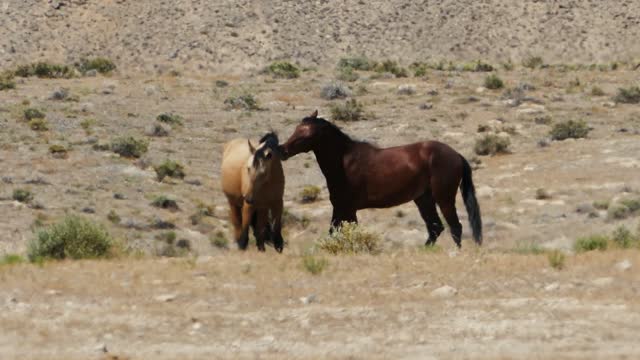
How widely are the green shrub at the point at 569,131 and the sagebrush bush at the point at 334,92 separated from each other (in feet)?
46.6

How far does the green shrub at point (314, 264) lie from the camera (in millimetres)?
14406

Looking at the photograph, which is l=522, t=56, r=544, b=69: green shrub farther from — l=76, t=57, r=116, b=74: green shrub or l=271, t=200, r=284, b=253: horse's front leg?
l=271, t=200, r=284, b=253: horse's front leg

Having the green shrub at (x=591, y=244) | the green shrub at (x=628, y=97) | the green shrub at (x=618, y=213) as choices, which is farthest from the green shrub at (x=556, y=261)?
the green shrub at (x=628, y=97)

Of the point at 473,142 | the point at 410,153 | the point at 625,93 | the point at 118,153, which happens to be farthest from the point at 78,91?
the point at 410,153

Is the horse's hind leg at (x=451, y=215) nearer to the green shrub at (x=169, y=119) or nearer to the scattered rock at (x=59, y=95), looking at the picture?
the green shrub at (x=169, y=119)

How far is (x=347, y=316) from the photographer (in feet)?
40.9

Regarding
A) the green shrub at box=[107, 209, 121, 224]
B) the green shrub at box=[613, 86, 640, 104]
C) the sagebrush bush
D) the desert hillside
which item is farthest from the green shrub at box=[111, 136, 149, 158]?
the desert hillside

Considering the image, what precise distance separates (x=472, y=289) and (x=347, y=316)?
5.83ft

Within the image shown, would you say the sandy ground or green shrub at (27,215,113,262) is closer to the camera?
the sandy ground

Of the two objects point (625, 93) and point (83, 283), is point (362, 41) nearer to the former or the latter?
point (625, 93)

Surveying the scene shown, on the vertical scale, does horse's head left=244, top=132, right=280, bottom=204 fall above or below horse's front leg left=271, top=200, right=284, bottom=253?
above

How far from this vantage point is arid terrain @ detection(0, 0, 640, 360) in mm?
11969

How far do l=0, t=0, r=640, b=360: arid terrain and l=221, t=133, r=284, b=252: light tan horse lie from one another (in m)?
0.67

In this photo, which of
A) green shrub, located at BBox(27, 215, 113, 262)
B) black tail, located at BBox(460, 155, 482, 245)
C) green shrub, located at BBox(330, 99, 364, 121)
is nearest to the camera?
green shrub, located at BBox(27, 215, 113, 262)
